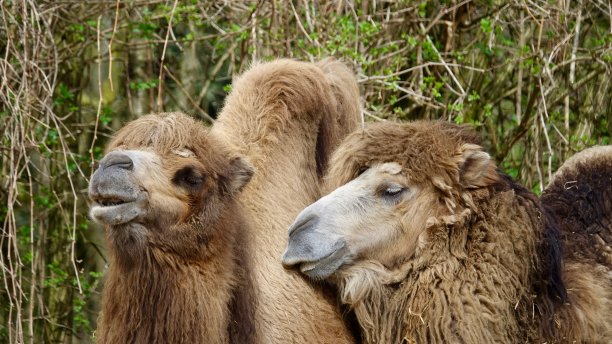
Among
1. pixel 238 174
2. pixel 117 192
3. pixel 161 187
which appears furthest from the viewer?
pixel 238 174

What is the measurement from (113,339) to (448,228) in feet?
5.00

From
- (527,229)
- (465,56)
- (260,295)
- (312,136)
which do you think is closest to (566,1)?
(465,56)

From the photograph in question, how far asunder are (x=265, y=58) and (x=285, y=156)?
2.17 meters

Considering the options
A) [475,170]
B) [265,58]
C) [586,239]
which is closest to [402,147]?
[475,170]

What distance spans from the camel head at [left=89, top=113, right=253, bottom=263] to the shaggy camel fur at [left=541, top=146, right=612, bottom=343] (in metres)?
1.61

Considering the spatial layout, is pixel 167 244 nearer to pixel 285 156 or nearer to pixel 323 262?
pixel 323 262

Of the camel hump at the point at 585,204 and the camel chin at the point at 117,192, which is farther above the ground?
the camel chin at the point at 117,192

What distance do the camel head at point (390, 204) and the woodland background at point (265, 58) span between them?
7.25ft

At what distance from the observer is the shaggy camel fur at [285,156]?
4965 mm

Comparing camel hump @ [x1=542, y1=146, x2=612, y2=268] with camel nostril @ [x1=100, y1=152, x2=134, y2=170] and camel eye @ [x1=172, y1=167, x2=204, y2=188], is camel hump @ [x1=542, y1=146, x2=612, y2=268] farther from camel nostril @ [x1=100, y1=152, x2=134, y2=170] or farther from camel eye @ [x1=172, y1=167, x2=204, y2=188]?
camel nostril @ [x1=100, y1=152, x2=134, y2=170]

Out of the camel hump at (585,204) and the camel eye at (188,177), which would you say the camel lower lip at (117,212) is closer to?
the camel eye at (188,177)

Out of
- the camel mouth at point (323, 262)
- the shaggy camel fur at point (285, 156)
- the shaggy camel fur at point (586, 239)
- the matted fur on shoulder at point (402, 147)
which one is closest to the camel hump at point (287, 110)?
the shaggy camel fur at point (285, 156)

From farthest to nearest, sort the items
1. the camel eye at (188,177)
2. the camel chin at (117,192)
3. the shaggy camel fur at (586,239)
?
1. the shaggy camel fur at (586,239)
2. the camel eye at (188,177)
3. the camel chin at (117,192)

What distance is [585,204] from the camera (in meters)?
5.44
